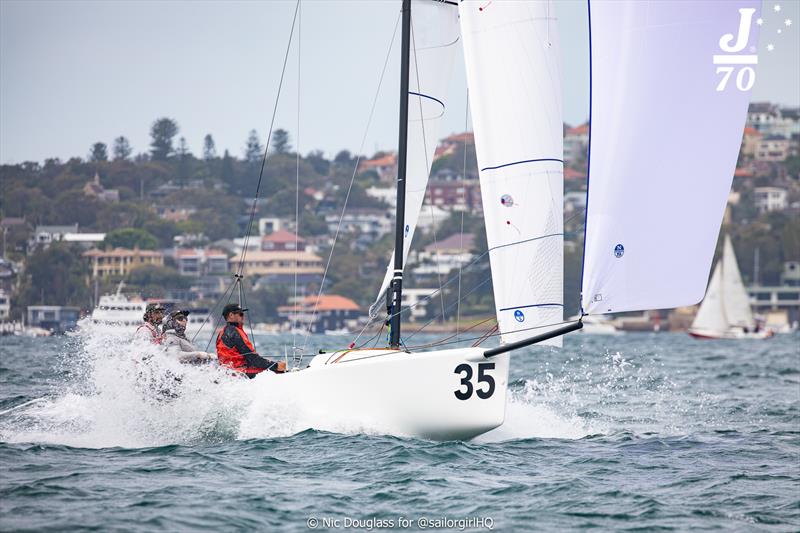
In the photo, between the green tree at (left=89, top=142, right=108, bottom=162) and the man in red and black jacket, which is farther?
the green tree at (left=89, top=142, right=108, bottom=162)

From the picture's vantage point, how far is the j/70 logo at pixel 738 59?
9078 mm

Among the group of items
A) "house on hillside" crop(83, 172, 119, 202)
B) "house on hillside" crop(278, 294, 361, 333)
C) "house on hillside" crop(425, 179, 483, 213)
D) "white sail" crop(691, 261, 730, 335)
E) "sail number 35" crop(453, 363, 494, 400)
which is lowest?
"house on hillside" crop(278, 294, 361, 333)

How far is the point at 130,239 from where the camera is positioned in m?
76.9

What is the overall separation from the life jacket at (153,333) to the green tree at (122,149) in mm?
87966

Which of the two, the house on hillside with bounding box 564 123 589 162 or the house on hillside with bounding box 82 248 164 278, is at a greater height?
the house on hillside with bounding box 564 123 589 162

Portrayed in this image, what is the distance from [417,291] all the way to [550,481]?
7795cm

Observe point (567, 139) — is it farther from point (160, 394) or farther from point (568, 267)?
point (160, 394)

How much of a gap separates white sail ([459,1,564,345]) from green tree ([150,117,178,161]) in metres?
93.8

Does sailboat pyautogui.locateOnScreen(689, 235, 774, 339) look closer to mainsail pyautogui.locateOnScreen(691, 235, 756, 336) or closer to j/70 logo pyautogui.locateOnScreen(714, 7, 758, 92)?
mainsail pyautogui.locateOnScreen(691, 235, 756, 336)

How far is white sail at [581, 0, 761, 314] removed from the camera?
9.27 m

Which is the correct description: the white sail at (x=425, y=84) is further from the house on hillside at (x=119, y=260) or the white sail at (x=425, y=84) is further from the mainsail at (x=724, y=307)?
the house on hillside at (x=119, y=260)

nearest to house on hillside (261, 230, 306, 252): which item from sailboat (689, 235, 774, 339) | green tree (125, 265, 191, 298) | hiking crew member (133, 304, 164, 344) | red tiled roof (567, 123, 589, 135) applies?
green tree (125, 265, 191, 298)

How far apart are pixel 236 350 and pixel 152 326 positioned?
812mm

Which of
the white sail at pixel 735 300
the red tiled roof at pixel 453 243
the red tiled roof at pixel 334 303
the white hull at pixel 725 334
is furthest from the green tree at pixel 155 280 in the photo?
the white sail at pixel 735 300
